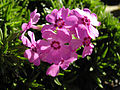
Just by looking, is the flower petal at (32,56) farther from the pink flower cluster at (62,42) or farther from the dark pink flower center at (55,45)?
the dark pink flower center at (55,45)

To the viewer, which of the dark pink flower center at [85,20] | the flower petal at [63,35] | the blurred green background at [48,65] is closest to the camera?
the flower petal at [63,35]

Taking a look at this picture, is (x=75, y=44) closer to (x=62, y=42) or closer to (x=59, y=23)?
(x=62, y=42)

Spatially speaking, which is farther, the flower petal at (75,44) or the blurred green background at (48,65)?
the blurred green background at (48,65)

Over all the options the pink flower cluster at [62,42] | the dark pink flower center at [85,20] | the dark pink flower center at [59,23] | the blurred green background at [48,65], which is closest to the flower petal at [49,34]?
the pink flower cluster at [62,42]

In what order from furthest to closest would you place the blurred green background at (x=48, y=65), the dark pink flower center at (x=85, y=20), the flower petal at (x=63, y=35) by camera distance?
the blurred green background at (x=48, y=65)
the dark pink flower center at (x=85, y=20)
the flower petal at (x=63, y=35)

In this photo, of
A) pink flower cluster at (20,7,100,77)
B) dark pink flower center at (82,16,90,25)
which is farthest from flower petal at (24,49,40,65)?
dark pink flower center at (82,16,90,25)

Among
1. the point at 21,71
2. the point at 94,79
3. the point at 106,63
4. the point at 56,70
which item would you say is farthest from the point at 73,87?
the point at 56,70
